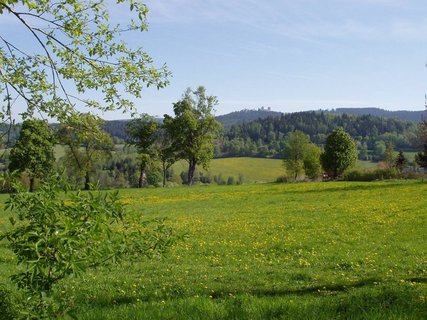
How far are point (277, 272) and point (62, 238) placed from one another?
29.2 feet

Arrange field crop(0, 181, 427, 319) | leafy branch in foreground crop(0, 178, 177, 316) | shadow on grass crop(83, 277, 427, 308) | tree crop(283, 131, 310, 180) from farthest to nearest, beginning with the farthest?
1. tree crop(283, 131, 310, 180)
2. shadow on grass crop(83, 277, 427, 308)
3. field crop(0, 181, 427, 319)
4. leafy branch in foreground crop(0, 178, 177, 316)

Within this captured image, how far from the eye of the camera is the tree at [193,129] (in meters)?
67.1

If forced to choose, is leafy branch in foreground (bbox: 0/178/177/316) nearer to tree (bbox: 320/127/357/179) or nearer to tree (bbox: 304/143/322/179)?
tree (bbox: 320/127/357/179)

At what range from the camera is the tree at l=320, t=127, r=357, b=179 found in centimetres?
7406

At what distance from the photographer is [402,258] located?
44.4 feet

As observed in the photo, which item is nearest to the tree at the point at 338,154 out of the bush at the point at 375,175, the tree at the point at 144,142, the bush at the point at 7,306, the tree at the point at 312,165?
the tree at the point at 312,165

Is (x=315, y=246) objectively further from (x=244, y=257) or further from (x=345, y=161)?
(x=345, y=161)

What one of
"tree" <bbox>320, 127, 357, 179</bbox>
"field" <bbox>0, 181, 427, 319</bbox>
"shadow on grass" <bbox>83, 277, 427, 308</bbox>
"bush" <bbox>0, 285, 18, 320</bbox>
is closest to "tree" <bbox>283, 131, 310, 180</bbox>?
"tree" <bbox>320, 127, 357, 179</bbox>

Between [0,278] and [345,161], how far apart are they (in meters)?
69.1

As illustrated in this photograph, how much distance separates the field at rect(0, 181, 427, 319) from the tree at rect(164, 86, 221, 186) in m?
40.3

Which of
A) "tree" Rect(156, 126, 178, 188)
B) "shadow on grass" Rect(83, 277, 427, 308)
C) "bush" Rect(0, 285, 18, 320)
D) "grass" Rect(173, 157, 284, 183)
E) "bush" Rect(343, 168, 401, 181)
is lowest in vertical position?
"grass" Rect(173, 157, 284, 183)

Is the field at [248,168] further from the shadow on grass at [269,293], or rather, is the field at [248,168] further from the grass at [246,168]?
the shadow on grass at [269,293]

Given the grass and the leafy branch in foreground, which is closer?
the leafy branch in foreground

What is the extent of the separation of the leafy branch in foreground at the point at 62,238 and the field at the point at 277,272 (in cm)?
44
